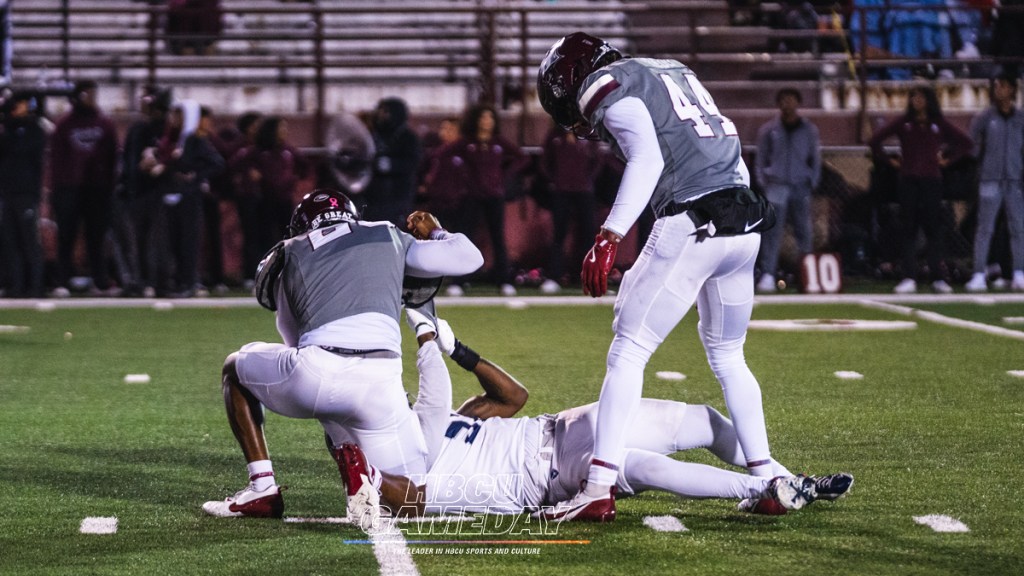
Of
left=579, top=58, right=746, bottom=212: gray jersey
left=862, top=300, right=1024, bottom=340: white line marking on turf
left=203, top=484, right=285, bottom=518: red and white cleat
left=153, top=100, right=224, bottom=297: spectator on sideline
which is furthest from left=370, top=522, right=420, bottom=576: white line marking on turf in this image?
left=153, top=100, right=224, bottom=297: spectator on sideline

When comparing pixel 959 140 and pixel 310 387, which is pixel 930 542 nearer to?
pixel 310 387

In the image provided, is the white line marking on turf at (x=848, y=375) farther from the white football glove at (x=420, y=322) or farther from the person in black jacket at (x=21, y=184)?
the person in black jacket at (x=21, y=184)

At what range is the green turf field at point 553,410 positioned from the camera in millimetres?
4738

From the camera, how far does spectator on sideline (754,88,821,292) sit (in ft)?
48.4

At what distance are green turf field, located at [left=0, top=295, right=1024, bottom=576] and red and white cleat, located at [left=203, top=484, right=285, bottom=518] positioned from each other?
0.05 m

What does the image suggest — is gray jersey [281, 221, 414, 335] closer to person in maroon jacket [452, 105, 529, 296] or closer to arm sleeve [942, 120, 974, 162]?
person in maroon jacket [452, 105, 529, 296]

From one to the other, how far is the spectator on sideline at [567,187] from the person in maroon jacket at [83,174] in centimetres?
430

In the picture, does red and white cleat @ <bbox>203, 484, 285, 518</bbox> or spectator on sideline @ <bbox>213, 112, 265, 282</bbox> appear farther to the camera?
spectator on sideline @ <bbox>213, 112, 265, 282</bbox>

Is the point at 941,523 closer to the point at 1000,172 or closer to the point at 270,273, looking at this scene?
the point at 270,273

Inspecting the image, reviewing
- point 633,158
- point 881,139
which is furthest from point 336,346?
point 881,139

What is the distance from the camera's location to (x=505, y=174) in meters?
15.9

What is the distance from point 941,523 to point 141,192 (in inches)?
438

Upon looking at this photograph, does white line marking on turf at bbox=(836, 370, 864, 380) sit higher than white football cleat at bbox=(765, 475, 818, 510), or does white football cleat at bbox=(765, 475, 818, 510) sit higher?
white football cleat at bbox=(765, 475, 818, 510)

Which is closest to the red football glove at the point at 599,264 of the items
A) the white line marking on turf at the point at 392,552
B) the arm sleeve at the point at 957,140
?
the white line marking on turf at the point at 392,552
